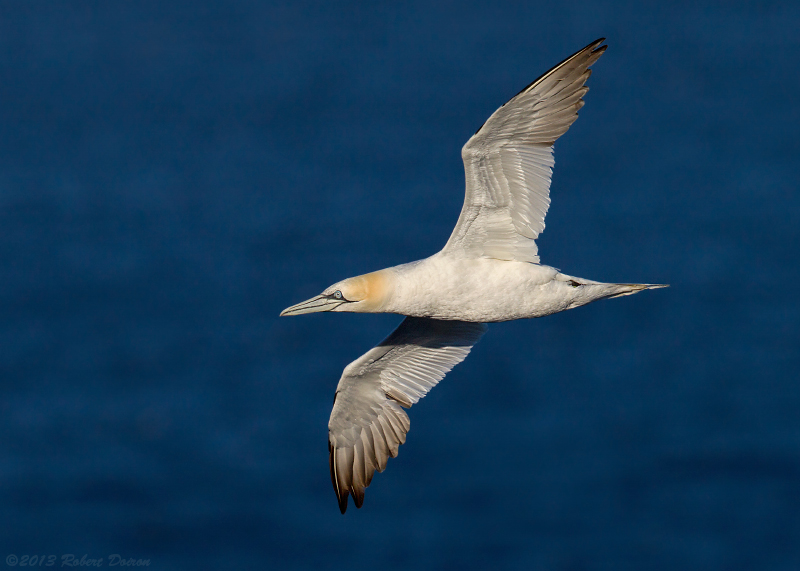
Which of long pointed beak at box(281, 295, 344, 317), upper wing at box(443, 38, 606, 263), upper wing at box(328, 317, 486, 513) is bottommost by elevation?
upper wing at box(328, 317, 486, 513)

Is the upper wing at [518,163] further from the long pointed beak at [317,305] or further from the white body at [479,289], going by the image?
the long pointed beak at [317,305]

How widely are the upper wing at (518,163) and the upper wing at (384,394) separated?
5.24 feet

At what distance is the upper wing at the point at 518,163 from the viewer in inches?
369

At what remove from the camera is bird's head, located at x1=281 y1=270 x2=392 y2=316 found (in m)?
9.67

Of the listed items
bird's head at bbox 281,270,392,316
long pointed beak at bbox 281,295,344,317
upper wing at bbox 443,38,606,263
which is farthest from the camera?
long pointed beak at bbox 281,295,344,317

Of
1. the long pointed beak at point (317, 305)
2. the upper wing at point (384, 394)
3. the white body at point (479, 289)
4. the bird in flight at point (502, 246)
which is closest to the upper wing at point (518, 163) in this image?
the bird in flight at point (502, 246)

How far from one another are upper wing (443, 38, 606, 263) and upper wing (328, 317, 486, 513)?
5.24 ft

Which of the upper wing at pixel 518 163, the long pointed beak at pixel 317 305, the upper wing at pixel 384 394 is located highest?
the upper wing at pixel 518 163

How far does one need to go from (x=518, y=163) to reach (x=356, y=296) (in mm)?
1795

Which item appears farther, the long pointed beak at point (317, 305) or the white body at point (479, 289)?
the long pointed beak at point (317, 305)

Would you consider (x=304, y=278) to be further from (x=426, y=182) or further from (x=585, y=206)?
(x=585, y=206)

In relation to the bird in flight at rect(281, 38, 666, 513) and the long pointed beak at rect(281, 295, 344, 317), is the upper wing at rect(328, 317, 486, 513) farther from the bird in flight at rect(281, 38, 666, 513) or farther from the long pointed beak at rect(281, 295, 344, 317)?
the long pointed beak at rect(281, 295, 344, 317)

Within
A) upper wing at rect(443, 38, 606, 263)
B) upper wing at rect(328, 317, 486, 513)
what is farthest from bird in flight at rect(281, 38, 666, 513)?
upper wing at rect(328, 317, 486, 513)

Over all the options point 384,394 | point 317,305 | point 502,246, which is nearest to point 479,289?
point 502,246
